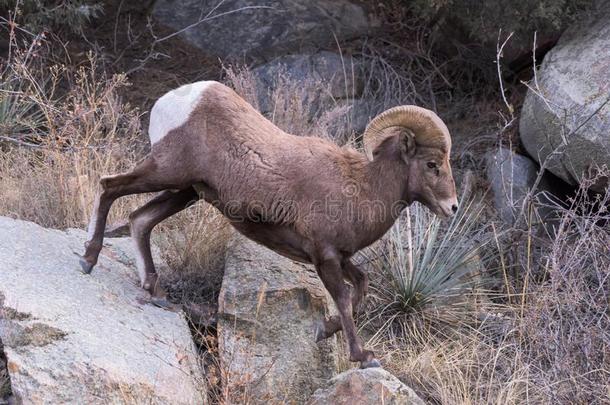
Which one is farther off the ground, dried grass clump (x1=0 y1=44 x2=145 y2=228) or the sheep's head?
the sheep's head

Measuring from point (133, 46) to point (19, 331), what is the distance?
21.7ft

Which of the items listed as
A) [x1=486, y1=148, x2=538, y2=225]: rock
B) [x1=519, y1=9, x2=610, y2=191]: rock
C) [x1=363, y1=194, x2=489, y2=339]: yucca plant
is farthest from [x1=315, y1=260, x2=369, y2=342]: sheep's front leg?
[x1=486, y1=148, x2=538, y2=225]: rock

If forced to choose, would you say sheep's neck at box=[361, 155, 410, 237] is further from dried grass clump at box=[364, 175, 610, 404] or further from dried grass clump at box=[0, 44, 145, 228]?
dried grass clump at box=[0, 44, 145, 228]

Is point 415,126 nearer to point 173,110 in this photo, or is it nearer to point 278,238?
point 278,238

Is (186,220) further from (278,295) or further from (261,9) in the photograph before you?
(261,9)

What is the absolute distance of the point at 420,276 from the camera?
7445 mm

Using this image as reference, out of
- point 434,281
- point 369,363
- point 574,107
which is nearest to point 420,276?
point 434,281

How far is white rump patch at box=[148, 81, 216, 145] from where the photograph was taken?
19.8 ft

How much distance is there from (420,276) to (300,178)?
1.92m

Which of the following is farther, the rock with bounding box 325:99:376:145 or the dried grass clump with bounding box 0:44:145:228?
the rock with bounding box 325:99:376:145

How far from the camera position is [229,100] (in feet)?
20.2

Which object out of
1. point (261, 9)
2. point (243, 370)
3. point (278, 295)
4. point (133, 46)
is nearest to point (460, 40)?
point (261, 9)

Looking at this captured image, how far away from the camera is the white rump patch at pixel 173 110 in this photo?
6.04m

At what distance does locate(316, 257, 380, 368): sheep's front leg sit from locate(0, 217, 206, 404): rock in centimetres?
94
